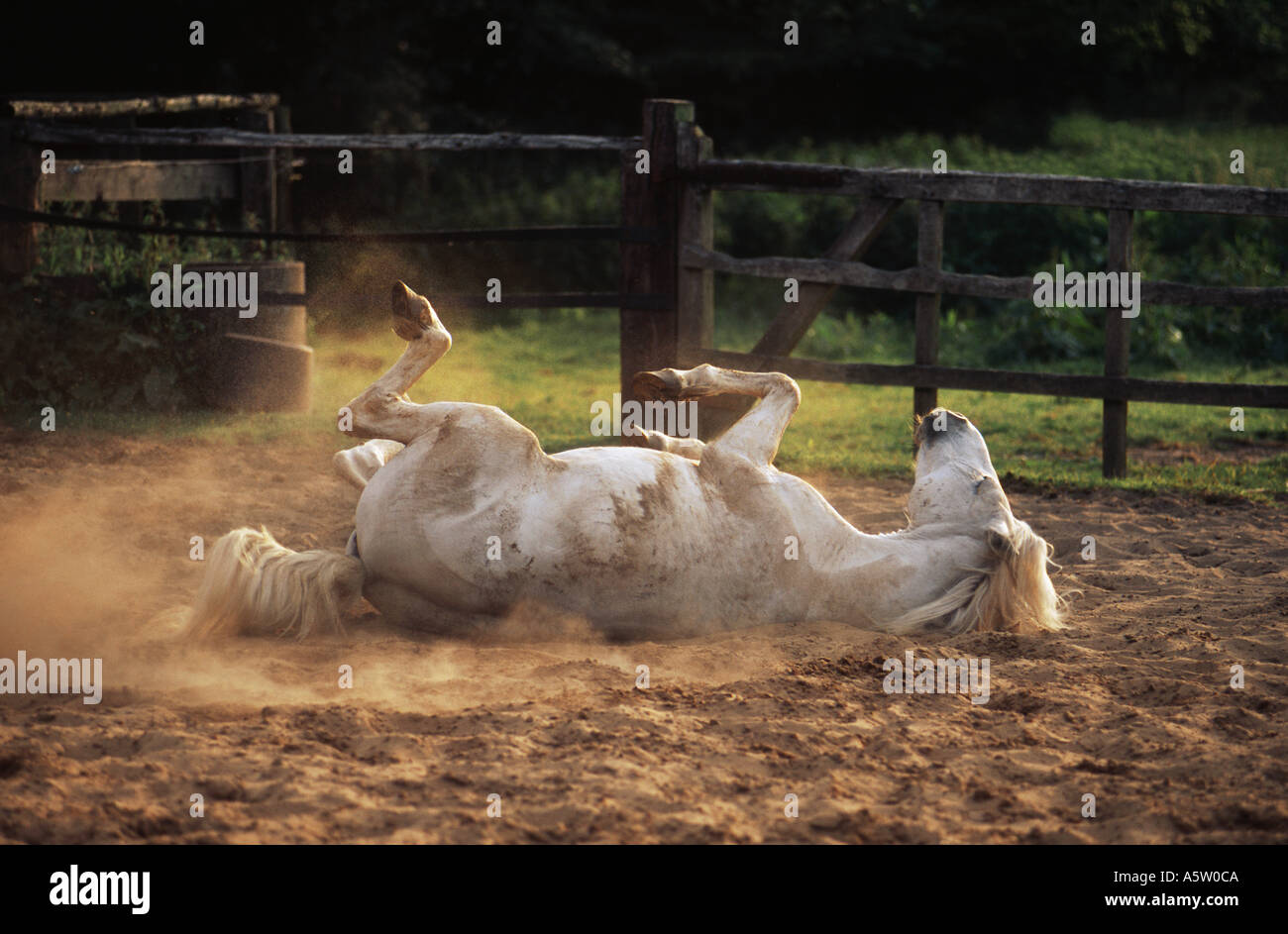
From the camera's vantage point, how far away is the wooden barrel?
8.12m

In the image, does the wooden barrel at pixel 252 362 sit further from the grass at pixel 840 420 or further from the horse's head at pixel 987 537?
the horse's head at pixel 987 537

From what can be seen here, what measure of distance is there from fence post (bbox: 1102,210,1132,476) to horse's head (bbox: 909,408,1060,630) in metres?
2.57

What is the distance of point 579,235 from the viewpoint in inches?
295

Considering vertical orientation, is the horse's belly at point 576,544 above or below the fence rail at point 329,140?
below

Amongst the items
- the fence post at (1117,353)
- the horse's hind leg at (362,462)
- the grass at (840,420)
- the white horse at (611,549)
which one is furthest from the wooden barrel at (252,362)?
the fence post at (1117,353)

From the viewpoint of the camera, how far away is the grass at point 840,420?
7.34 m

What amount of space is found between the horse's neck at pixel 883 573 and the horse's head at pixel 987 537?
6 centimetres

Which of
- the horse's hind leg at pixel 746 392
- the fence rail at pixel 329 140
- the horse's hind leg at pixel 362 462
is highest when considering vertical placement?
the fence rail at pixel 329 140

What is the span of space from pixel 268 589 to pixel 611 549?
3.73 feet

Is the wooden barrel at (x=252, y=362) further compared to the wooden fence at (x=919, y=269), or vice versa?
the wooden barrel at (x=252, y=362)

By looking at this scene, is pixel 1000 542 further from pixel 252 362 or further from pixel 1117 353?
pixel 252 362

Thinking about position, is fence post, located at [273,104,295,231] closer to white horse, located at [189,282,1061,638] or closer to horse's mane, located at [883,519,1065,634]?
white horse, located at [189,282,1061,638]

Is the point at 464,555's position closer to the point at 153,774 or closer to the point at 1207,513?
the point at 153,774

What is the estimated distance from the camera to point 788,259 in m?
7.36
